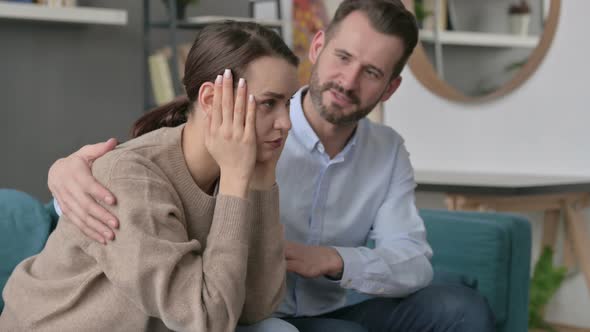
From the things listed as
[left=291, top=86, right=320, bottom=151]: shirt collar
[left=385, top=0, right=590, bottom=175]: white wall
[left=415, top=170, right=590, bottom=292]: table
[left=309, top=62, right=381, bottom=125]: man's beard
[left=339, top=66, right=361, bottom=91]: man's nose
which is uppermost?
[left=339, top=66, right=361, bottom=91]: man's nose

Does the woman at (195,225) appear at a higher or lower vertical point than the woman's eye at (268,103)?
lower

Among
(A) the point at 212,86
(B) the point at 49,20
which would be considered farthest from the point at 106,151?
(B) the point at 49,20

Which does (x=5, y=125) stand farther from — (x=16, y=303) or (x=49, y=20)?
(x=16, y=303)

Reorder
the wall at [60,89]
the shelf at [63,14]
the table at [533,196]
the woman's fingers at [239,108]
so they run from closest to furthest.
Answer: the woman's fingers at [239,108] < the table at [533,196] < the shelf at [63,14] < the wall at [60,89]

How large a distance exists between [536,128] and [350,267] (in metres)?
1.94

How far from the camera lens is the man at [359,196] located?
5.63 feet

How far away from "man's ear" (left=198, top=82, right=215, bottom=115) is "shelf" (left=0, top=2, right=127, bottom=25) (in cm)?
237

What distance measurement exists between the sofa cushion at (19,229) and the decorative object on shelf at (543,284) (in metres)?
2.13

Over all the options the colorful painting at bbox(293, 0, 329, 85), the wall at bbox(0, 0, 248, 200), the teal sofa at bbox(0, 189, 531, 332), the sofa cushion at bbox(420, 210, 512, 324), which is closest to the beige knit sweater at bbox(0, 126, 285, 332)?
the teal sofa at bbox(0, 189, 531, 332)

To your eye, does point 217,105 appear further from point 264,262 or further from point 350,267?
point 350,267

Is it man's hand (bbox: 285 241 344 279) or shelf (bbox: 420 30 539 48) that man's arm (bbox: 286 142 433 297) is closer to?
man's hand (bbox: 285 241 344 279)

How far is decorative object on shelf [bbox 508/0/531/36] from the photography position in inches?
128

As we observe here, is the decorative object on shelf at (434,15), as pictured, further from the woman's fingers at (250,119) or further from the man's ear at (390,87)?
the woman's fingers at (250,119)

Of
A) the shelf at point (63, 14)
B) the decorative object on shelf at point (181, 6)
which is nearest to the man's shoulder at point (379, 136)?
the shelf at point (63, 14)
